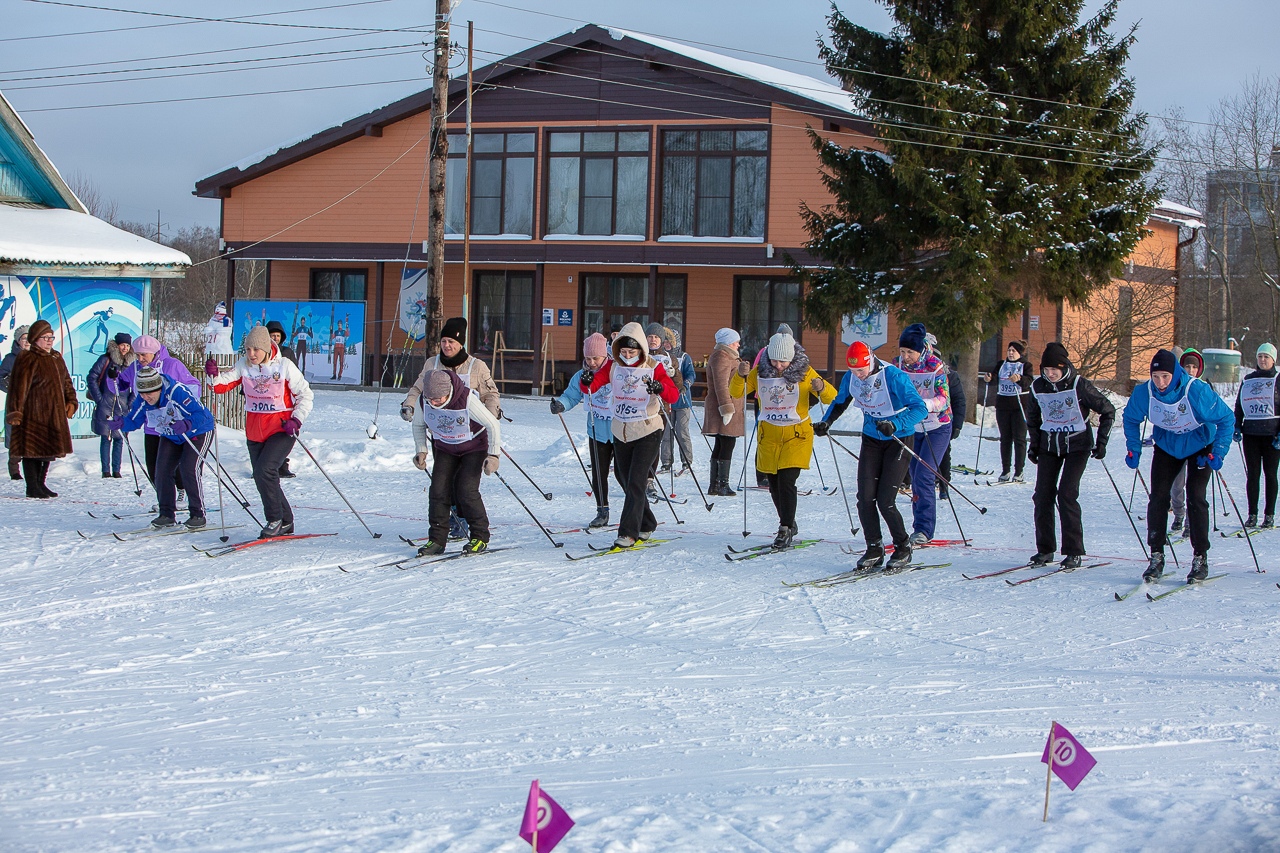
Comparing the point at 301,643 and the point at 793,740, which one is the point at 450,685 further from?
the point at 793,740

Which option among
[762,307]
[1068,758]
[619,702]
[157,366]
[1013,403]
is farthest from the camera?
[762,307]

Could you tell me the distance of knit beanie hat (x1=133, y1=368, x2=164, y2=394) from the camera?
31.2 feet

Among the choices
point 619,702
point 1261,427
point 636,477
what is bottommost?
point 619,702

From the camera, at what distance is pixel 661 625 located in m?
6.83

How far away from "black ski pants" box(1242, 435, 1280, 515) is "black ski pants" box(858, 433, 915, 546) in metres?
4.30

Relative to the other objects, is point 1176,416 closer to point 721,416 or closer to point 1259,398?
point 1259,398

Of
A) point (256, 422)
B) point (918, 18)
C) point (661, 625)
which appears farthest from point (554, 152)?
point (661, 625)

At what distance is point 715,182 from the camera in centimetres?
2662

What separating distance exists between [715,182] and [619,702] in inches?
883

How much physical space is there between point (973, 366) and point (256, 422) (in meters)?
15.9

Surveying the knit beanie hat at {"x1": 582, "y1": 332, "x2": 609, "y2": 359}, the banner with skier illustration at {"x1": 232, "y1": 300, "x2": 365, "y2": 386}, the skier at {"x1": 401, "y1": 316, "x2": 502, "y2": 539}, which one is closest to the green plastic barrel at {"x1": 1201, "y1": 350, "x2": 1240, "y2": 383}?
the banner with skier illustration at {"x1": 232, "y1": 300, "x2": 365, "y2": 386}

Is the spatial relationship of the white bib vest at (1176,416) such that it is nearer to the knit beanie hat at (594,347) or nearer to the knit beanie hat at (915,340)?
the knit beanie hat at (915,340)

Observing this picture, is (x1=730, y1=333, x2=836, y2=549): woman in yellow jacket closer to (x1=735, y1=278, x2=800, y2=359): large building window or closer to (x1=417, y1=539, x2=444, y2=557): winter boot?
(x1=417, y1=539, x2=444, y2=557): winter boot

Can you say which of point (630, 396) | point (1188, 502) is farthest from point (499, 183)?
point (1188, 502)
